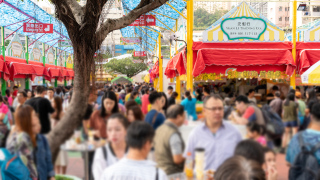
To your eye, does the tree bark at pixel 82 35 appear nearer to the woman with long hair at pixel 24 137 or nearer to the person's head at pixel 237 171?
the woman with long hair at pixel 24 137

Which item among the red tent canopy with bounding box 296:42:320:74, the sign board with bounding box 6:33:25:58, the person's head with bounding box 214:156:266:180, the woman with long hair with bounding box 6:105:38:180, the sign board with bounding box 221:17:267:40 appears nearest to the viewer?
the person's head with bounding box 214:156:266:180

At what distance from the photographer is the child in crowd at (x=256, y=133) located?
2.79 m

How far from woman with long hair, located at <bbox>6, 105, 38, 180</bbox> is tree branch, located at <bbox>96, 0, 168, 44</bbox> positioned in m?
1.43

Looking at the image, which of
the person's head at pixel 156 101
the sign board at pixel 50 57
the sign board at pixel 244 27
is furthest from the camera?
the sign board at pixel 50 57

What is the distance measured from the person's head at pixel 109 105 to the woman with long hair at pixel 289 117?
1.51 metres

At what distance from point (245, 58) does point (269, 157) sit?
820 centimetres

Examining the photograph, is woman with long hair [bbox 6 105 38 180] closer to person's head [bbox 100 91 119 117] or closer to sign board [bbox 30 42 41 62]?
person's head [bbox 100 91 119 117]

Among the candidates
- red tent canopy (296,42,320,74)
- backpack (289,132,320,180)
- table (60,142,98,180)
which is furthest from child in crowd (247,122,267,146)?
red tent canopy (296,42,320,74)

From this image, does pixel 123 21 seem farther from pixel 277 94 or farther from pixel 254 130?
pixel 254 130

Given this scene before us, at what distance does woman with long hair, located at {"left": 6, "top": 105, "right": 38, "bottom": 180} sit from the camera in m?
2.87

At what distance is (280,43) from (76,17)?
29.5 ft

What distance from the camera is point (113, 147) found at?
2682 mm

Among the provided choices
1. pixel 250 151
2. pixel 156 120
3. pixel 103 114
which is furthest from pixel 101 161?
pixel 250 151

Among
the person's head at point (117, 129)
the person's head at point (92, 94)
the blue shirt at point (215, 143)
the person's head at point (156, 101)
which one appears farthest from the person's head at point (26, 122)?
the blue shirt at point (215, 143)
